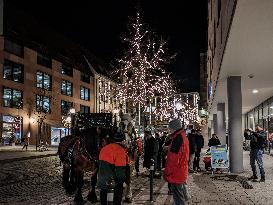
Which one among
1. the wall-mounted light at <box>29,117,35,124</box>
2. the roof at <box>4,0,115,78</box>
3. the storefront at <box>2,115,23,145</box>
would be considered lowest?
the storefront at <box>2,115,23,145</box>

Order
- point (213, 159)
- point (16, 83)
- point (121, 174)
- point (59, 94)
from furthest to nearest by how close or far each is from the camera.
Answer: point (59, 94), point (16, 83), point (213, 159), point (121, 174)

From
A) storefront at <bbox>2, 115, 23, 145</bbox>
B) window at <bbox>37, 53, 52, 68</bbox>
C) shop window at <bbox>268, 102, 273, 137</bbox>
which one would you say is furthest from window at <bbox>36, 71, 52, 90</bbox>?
shop window at <bbox>268, 102, 273, 137</bbox>

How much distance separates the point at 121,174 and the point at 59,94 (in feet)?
170

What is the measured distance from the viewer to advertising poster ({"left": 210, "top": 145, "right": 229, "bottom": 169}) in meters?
17.0

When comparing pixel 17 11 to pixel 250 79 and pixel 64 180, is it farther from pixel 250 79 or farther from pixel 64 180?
pixel 64 180

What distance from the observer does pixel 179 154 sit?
7.51m

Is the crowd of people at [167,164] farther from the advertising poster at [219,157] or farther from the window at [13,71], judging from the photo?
the window at [13,71]

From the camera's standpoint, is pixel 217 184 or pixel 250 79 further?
pixel 250 79

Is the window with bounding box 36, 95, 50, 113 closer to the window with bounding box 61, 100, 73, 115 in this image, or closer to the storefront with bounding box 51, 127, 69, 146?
the storefront with bounding box 51, 127, 69, 146

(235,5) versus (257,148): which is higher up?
(235,5)

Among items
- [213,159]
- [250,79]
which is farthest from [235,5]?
[250,79]

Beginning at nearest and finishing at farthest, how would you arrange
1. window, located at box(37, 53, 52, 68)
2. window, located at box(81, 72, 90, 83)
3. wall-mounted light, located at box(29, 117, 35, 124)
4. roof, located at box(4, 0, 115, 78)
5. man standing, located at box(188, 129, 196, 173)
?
man standing, located at box(188, 129, 196, 173) → roof, located at box(4, 0, 115, 78) → wall-mounted light, located at box(29, 117, 35, 124) → window, located at box(37, 53, 52, 68) → window, located at box(81, 72, 90, 83)

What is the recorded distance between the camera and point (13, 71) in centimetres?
4756

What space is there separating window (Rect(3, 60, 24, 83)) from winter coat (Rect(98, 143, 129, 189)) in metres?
41.0
